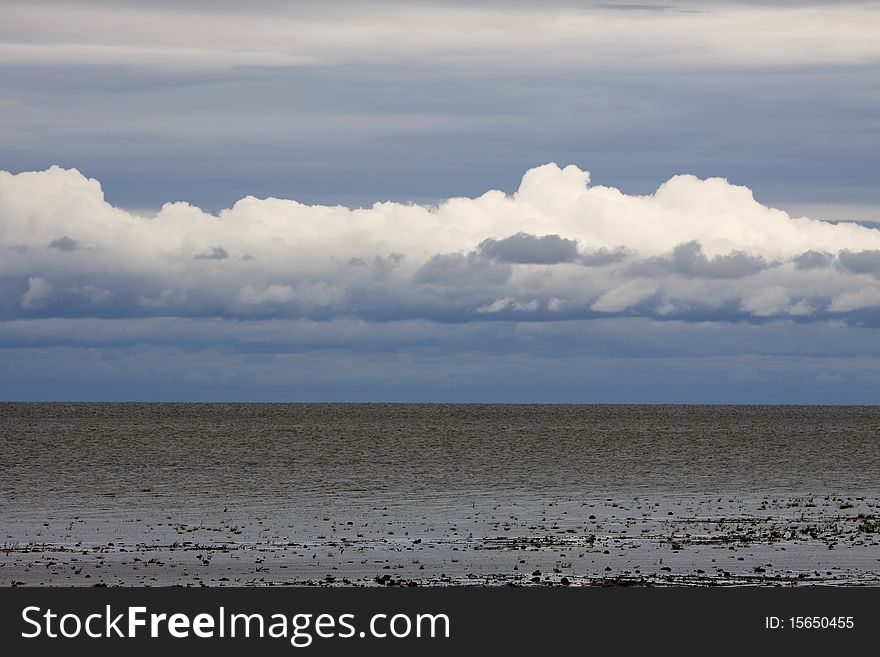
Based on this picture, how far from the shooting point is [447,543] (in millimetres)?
34469

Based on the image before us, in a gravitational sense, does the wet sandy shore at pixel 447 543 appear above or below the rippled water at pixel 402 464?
below

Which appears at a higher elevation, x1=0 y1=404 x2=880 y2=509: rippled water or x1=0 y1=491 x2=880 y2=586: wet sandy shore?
x1=0 y1=404 x2=880 y2=509: rippled water

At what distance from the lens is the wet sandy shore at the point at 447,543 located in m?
27.7

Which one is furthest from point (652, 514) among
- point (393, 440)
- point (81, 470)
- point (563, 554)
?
point (393, 440)

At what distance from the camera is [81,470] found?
238ft

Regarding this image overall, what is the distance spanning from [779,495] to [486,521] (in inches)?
735

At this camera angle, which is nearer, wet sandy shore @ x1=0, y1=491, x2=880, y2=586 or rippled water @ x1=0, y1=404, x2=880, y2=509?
wet sandy shore @ x1=0, y1=491, x2=880, y2=586

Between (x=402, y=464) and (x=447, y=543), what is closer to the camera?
(x=447, y=543)

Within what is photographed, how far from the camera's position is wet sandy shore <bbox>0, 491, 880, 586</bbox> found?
27.7 metres

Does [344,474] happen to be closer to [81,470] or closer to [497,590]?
[81,470]

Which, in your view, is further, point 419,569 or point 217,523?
point 217,523

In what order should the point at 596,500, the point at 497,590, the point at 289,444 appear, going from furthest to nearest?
the point at 289,444
the point at 596,500
the point at 497,590

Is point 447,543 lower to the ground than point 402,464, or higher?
lower

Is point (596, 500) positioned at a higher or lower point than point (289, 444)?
lower
